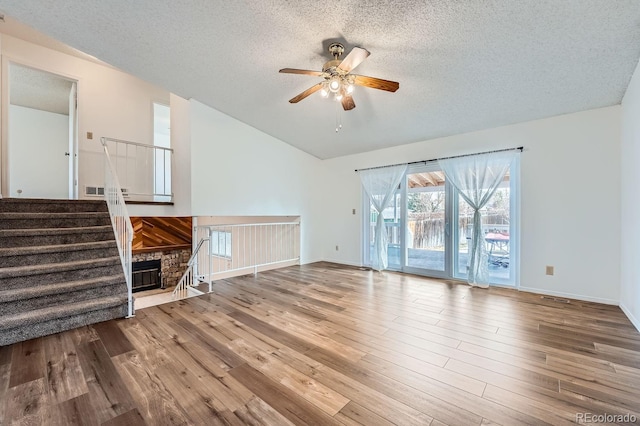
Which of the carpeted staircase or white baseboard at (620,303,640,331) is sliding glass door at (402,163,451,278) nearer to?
white baseboard at (620,303,640,331)

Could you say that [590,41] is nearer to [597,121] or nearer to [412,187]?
[597,121]

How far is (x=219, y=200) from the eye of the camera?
464cm

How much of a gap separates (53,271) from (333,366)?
3246mm

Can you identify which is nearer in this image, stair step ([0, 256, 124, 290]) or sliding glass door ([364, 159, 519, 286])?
stair step ([0, 256, 124, 290])

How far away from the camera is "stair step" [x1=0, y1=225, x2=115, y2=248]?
3043 millimetres

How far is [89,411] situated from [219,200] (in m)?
3.41

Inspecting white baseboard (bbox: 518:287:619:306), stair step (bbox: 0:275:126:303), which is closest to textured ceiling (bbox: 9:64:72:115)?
stair step (bbox: 0:275:126:303)

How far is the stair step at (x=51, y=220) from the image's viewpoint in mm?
3240

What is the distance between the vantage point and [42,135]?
538 centimetres

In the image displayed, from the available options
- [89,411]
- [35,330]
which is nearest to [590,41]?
[89,411]

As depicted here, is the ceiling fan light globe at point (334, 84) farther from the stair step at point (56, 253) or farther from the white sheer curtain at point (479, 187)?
the stair step at point (56, 253)

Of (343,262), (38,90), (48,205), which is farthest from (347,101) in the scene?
(38,90)

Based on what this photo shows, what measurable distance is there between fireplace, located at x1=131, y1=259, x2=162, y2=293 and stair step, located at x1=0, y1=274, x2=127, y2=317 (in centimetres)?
172

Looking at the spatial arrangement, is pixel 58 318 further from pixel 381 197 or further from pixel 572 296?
pixel 572 296
